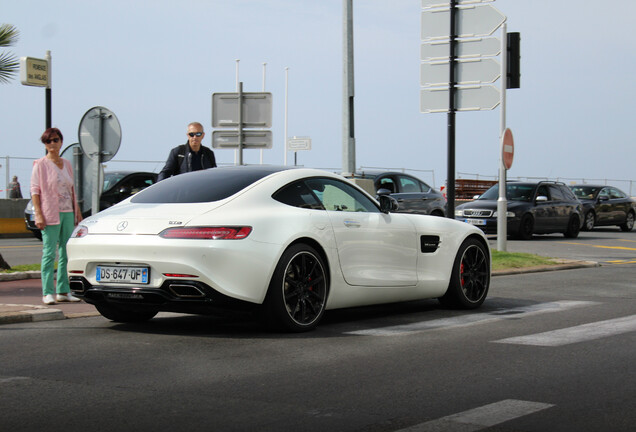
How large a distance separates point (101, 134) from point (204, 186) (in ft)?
14.1

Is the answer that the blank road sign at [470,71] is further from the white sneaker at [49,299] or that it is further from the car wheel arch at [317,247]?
the car wheel arch at [317,247]

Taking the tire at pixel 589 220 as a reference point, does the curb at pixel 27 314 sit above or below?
above

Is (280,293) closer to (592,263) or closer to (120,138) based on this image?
(120,138)


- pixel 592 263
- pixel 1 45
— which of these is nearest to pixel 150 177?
pixel 1 45

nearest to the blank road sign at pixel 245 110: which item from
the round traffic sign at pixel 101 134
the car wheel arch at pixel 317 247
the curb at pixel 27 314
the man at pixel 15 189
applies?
the round traffic sign at pixel 101 134

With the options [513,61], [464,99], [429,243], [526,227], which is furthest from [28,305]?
[526,227]

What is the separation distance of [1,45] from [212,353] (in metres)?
11.0

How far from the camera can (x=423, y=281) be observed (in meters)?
9.58

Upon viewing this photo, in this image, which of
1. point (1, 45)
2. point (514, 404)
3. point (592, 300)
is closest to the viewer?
point (514, 404)

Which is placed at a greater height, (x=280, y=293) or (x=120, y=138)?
(x=120, y=138)

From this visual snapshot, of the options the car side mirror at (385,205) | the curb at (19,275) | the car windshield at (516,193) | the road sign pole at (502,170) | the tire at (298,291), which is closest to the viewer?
the tire at (298,291)

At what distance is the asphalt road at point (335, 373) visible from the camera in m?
4.93

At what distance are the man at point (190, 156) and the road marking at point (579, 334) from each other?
5.05 m

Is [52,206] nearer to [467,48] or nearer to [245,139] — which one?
[245,139]
